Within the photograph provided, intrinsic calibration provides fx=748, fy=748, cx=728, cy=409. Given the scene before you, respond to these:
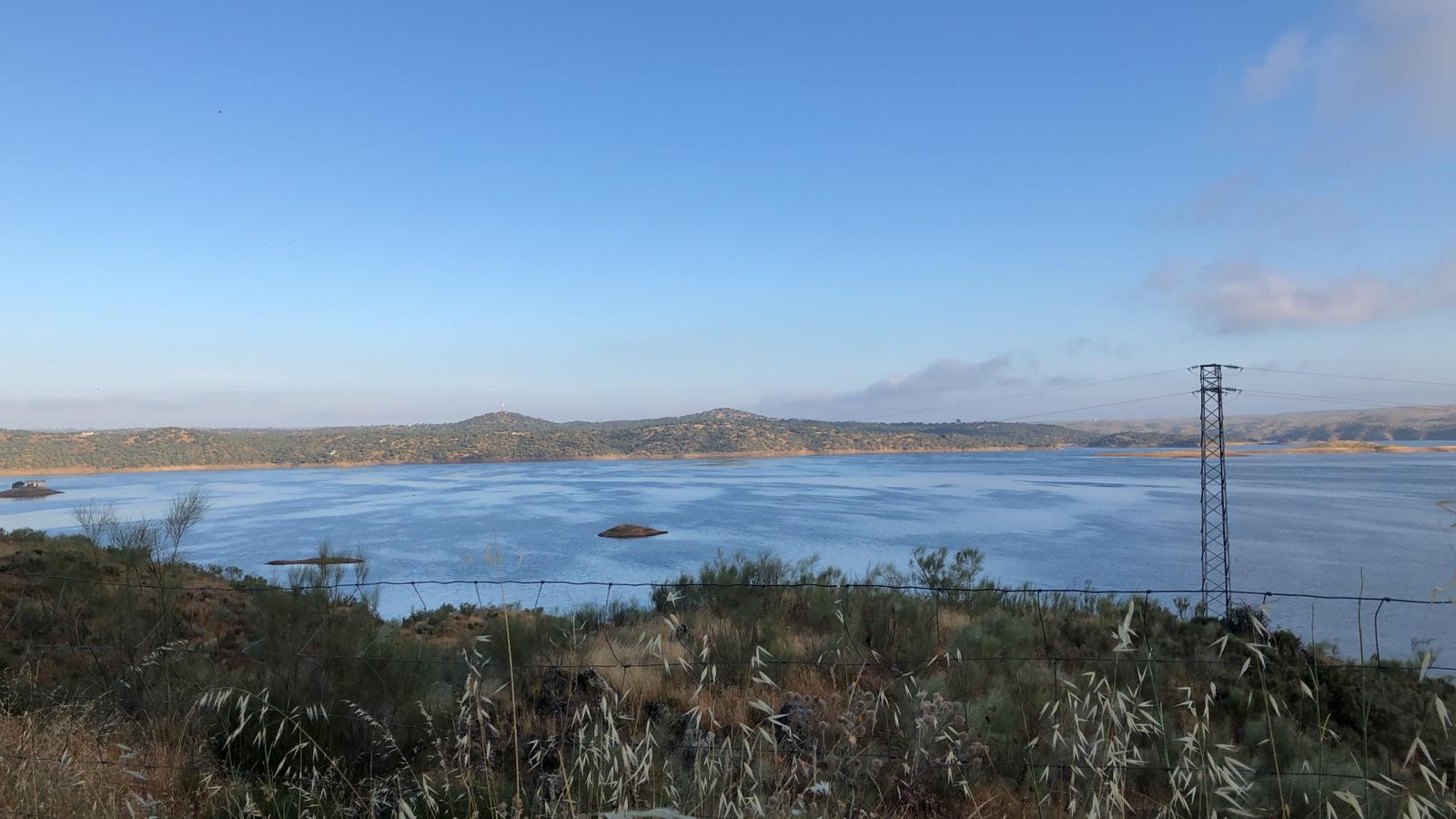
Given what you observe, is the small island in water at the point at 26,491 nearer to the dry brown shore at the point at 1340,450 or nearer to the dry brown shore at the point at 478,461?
the dry brown shore at the point at 478,461

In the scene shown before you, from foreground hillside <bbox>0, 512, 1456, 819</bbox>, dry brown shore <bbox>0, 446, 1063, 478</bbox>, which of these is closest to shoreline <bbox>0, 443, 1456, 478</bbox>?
dry brown shore <bbox>0, 446, 1063, 478</bbox>

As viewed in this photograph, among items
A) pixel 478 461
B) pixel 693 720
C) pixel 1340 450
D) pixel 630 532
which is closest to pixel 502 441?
pixel 478 461

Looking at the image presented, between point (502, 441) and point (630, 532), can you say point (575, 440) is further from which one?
point (630, 532)

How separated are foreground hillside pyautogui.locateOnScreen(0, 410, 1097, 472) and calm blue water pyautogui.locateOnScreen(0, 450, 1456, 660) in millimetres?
11758

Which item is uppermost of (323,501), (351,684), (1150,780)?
(351,684)

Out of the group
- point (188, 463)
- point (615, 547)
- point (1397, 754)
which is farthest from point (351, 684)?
point (188, 463)

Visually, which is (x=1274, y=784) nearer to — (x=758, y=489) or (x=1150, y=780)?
(x=1150, y=780)

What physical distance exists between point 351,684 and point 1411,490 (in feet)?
189

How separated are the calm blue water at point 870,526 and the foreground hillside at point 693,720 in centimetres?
89

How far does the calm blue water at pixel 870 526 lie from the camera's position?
1928 centimetres

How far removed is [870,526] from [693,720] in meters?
29.9

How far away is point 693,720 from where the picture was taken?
11.2ft

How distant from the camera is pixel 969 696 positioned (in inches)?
187

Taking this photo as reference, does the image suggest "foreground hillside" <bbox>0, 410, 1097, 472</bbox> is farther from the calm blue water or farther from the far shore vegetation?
the calm blue water
